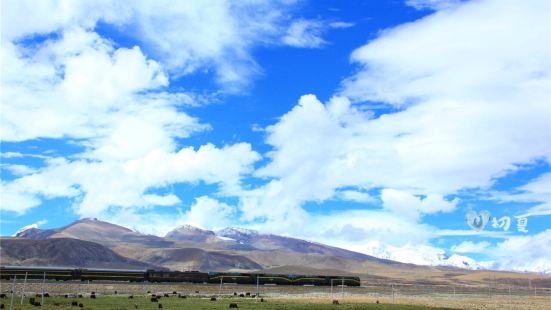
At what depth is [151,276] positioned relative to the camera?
4023 inches

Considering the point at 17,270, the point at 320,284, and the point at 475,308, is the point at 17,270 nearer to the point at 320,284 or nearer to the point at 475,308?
the point at 320,284

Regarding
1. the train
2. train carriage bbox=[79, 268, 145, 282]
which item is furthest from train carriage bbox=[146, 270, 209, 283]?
train carriage bbox=[79, 268, 145, 282]

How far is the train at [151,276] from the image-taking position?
92.6 meters

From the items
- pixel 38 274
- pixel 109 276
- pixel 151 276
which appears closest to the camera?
pixel 38 274

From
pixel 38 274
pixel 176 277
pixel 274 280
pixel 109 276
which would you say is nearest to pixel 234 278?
pixel 274 280

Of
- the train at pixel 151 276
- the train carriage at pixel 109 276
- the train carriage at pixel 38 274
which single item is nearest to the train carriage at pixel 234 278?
the train at pixel 151 276

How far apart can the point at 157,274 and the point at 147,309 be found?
199ft

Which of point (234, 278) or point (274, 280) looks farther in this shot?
point (274, 280)

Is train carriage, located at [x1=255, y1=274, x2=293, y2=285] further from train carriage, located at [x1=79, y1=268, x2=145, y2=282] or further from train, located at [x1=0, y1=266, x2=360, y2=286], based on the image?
train carriage, located at [x1=79, y1=268, x2=145, y2=282]

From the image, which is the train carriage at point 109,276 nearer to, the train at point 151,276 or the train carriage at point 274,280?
the train at point 151,276

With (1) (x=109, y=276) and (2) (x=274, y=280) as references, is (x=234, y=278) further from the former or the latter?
(1) (x=109, y=276)

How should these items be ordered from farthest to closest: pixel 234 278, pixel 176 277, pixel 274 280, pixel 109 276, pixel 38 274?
1. pixel 274 280
2. pixel 234 278
3. pixel 176 277
4. pixel 109 276
5. pixel 38 274

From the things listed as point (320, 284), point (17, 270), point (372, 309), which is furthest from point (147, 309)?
point (320, 284)

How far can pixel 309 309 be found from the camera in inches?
1927
